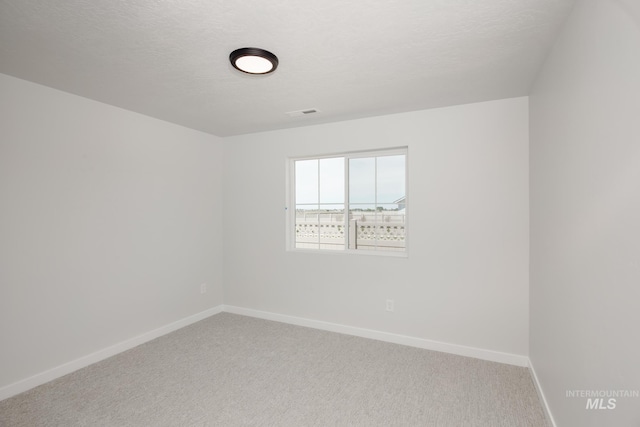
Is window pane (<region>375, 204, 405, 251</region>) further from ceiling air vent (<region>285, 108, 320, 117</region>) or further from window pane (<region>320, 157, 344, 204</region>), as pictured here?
ceiling air vent (<region>285, 108, 320, 117</region>)

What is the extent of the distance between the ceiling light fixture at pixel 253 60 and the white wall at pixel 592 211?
67.1 inches

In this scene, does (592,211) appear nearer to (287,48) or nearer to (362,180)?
(287,48)

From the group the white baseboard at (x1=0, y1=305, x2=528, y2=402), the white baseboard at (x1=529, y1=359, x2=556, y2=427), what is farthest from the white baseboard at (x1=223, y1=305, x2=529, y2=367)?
the white baseboard at (x1=529, y1=359, x2=556, y2=427)

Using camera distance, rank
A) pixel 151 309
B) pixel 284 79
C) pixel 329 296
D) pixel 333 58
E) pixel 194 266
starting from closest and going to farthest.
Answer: pixel 333 58
pixel 284 79
pixel 151 309
pixel 329 296
pixel 194 266

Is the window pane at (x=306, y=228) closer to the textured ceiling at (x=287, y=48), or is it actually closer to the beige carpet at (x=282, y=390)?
the beige carpet at (x=282, y=390)

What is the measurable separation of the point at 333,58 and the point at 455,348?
288cm

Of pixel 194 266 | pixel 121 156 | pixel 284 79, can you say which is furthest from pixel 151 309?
pixel 284 79

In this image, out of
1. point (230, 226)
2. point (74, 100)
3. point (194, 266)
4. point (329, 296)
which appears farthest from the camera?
point (230, 226)

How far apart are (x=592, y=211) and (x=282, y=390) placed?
234 cm

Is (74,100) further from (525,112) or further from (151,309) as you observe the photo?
(525,112)

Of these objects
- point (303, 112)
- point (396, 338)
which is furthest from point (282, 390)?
point (303, 112)

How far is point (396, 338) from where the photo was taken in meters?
3.37

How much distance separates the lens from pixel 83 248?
291 cm

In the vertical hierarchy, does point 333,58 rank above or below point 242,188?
above
